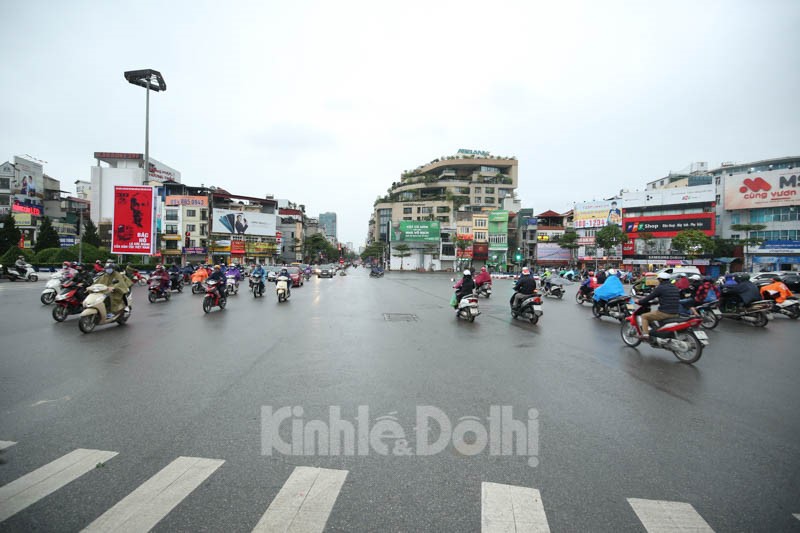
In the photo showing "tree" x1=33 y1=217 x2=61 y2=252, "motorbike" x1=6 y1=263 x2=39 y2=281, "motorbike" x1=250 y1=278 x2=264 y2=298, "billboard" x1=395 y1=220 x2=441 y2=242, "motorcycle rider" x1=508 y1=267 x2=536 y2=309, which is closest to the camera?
"motorcycle rider" x1=508 y1=267 x2=536 y2=309

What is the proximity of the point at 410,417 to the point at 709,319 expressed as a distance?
37.1ft

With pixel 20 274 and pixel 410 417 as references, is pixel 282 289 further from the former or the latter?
pixel 20 274

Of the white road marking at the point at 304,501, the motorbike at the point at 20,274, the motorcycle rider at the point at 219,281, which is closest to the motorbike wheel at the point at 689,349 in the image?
the white road marking at the point at 304,501

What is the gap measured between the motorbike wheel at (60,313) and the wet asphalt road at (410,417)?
1.04 meters

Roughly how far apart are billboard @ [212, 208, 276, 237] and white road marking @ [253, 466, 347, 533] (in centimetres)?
7159

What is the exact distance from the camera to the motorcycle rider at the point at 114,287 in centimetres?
947

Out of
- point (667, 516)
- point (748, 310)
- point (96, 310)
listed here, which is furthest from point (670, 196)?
point (96, 310)

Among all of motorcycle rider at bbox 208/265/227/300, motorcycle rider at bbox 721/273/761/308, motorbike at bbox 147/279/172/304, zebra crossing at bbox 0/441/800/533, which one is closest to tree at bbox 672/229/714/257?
motorcycle rider at bbox 721/273/761/308

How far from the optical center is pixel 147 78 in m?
24.4

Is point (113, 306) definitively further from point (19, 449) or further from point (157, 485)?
point (157, 485)

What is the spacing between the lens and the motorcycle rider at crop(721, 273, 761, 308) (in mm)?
11820

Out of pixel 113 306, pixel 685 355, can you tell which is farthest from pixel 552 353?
pixel 113 306

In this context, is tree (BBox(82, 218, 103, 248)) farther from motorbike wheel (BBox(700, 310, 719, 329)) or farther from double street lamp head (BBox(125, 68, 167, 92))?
motorbike wheel (BBox(700, 310, 719, 329))

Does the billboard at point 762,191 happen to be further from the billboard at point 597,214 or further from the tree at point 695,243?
the billboard at point 597,214
